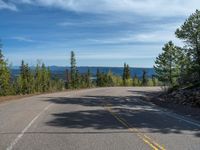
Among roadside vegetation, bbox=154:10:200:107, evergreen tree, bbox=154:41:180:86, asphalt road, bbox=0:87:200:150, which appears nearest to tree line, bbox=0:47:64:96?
evergreen tree, bbox=154:41:180:86

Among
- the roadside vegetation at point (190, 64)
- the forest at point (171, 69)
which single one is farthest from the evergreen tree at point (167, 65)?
the roadside vegetation at point (190, 64)

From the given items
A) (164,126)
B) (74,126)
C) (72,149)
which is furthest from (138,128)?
(72,149)

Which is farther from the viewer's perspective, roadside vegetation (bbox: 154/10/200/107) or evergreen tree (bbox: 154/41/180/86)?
evergreen tree (bbox: 154/41/180/86)

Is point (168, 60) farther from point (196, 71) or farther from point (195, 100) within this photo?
point (195, 100)

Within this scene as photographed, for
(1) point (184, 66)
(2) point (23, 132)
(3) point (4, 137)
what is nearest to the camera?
(3) point (4, 137)

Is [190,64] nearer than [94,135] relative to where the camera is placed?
No

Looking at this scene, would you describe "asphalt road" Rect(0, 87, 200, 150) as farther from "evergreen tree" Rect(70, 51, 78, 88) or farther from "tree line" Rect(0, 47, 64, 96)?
"evergreen tree" Rect(70, 51, 78, 88)

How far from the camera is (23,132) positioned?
13.2 metres

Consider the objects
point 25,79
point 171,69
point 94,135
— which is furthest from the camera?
point 25,79

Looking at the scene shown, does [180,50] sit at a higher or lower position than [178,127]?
higher

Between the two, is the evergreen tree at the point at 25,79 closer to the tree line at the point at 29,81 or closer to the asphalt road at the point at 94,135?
the tree line at the point at 29,81

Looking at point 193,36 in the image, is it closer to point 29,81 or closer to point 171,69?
point 171,69

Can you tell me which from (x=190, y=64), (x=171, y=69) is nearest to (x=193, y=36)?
(x=190, y=64)

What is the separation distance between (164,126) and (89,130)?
3.29 meters
